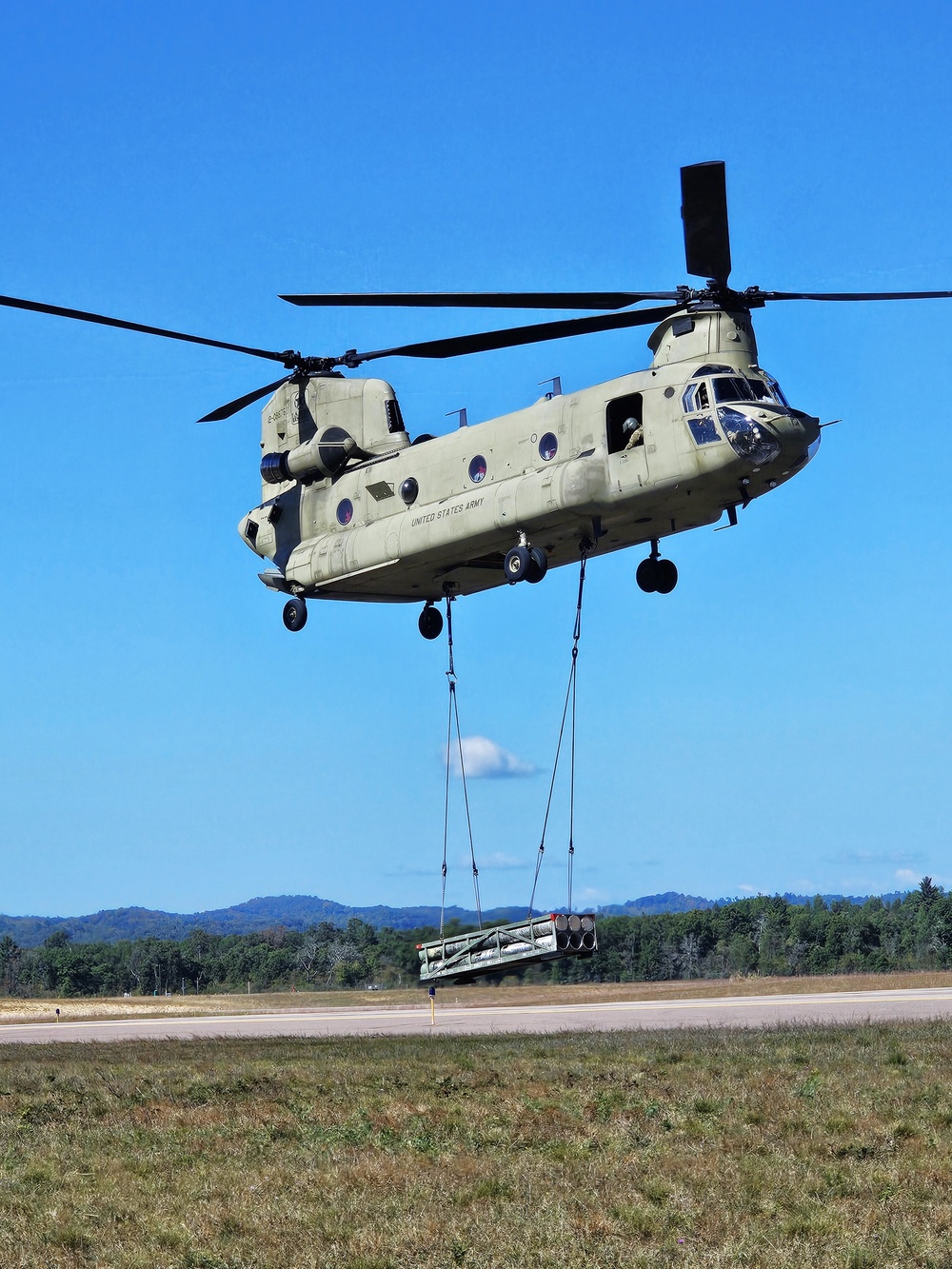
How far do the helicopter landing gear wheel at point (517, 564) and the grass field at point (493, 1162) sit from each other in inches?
319

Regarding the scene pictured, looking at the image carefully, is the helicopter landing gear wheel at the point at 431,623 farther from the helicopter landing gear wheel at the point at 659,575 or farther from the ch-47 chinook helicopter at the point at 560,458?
the helicopter landing gear wheel at the point at 659,575

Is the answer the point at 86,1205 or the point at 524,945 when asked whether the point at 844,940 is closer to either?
the point at 524,945

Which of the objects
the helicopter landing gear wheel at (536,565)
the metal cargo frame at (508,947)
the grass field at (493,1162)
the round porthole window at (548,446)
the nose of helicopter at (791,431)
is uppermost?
the round porthole window at (548,446)

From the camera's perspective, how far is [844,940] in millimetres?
130125

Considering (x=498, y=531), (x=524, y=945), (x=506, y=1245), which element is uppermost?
(x=498, y=531)

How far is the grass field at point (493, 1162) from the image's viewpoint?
13555mm

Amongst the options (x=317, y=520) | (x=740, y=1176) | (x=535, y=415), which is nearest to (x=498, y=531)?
(x=535, y=415)

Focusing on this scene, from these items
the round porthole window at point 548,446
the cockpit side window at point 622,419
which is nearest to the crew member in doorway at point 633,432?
the cockpit side window at point 622,419

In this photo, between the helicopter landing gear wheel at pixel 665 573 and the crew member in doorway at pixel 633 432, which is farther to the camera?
the helicopter landing gear wheel at pixel 665 573

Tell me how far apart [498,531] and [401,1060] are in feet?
31.3

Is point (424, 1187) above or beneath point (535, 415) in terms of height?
beneath

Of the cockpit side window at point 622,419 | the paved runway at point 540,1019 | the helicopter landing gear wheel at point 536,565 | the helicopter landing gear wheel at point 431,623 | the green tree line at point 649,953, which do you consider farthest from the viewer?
the green tree line at point 649,953

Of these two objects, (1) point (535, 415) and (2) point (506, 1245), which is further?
(1) point (535, 415)

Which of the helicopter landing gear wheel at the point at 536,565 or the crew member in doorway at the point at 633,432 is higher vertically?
the crew member in doorway at the point at 633,432
